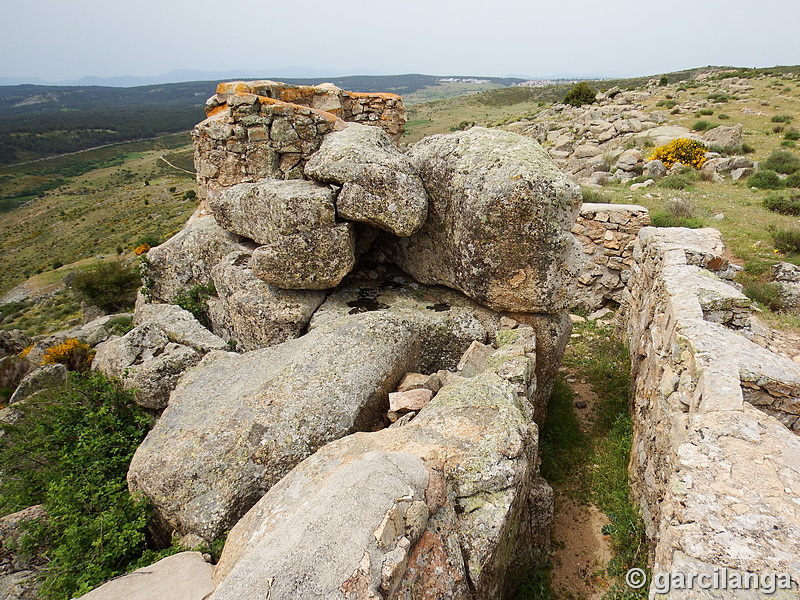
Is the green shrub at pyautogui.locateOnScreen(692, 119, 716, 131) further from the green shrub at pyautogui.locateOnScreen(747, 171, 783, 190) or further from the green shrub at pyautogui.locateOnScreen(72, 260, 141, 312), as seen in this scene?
the green shrub at pyautogui.locateOnScreen(72, 260, 141, 312)

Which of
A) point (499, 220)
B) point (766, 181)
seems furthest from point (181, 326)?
point (766, 181)

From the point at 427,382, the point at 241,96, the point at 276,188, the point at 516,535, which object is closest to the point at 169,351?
the point at 276,188

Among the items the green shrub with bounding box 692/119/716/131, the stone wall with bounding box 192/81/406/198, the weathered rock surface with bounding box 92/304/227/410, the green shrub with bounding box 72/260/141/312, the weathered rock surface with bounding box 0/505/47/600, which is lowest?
the green shrub with bounding box 72/260/141/312

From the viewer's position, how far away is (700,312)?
5.98m

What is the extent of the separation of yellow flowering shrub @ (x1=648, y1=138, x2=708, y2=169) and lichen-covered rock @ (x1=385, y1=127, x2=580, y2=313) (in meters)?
18.2

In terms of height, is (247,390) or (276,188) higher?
(276,188)

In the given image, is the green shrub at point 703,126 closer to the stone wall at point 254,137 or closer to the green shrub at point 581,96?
the green shrub at point 581,96

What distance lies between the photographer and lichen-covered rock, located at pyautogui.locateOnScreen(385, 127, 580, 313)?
6.21m

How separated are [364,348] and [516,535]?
113 inches

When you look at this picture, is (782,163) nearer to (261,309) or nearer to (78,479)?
(261,309)

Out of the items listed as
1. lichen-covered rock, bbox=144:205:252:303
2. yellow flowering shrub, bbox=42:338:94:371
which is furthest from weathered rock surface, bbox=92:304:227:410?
yellow flowering shrub, bbox=42:338:94:371

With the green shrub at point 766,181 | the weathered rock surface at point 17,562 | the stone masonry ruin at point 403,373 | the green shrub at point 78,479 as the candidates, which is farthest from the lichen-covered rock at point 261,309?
the green shrub at point 766,181

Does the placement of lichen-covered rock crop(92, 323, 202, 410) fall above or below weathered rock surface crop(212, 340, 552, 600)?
below

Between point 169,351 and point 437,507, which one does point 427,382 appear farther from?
point 169,351
